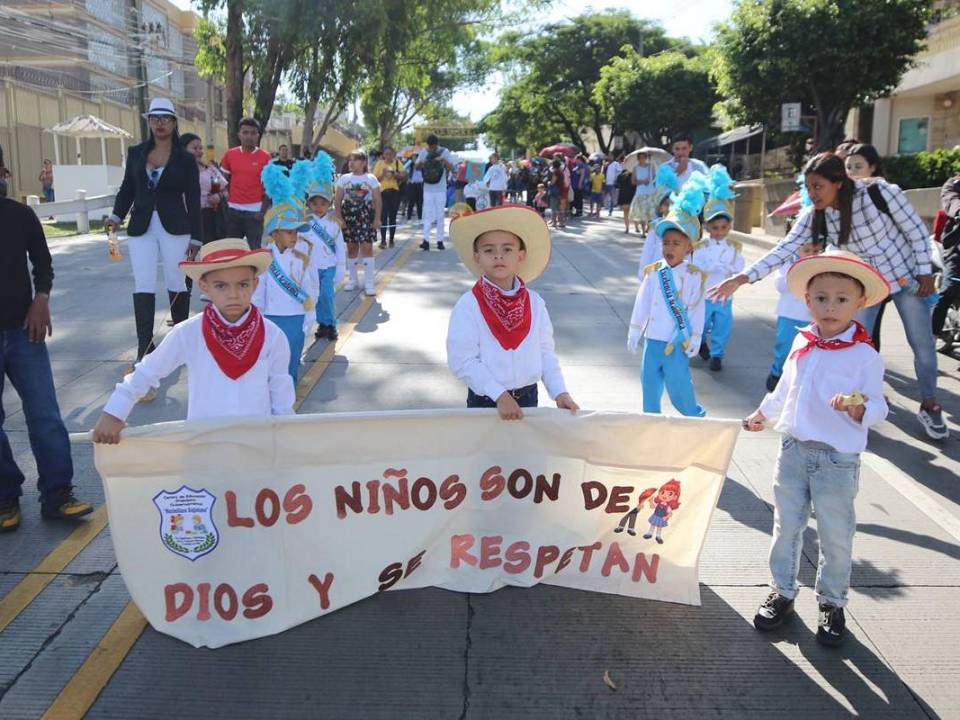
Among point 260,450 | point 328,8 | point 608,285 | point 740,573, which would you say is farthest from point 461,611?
point 328,8

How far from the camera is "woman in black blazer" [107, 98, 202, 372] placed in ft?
21.7

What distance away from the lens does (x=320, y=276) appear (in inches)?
337

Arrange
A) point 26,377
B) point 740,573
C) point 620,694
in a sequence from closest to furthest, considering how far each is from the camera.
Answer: point 620,694
point 740,573
point 26,377

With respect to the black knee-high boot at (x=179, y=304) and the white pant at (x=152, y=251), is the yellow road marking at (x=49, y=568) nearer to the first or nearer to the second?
the white pant at (x=152, y=251)

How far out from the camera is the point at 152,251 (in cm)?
673

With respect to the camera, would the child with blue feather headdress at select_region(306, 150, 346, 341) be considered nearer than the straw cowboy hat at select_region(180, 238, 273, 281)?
No

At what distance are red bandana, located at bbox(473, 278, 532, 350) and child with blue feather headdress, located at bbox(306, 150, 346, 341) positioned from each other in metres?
3.95

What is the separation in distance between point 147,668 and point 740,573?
97.5 inches

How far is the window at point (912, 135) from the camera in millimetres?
27891

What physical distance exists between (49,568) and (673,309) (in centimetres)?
345

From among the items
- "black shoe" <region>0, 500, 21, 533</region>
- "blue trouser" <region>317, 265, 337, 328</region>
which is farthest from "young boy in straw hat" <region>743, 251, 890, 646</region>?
"blue trouser" <region>317, 265, 337, 328</region>

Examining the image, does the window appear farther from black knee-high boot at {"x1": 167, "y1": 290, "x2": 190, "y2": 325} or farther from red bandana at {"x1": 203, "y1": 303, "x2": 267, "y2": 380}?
red bandana at {"x1": 203, "y1": 303, "x2": 267, "y2": 380}

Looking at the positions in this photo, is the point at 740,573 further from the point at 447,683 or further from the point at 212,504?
the point at 212,504

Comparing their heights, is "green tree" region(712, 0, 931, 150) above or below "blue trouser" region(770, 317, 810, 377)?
above
